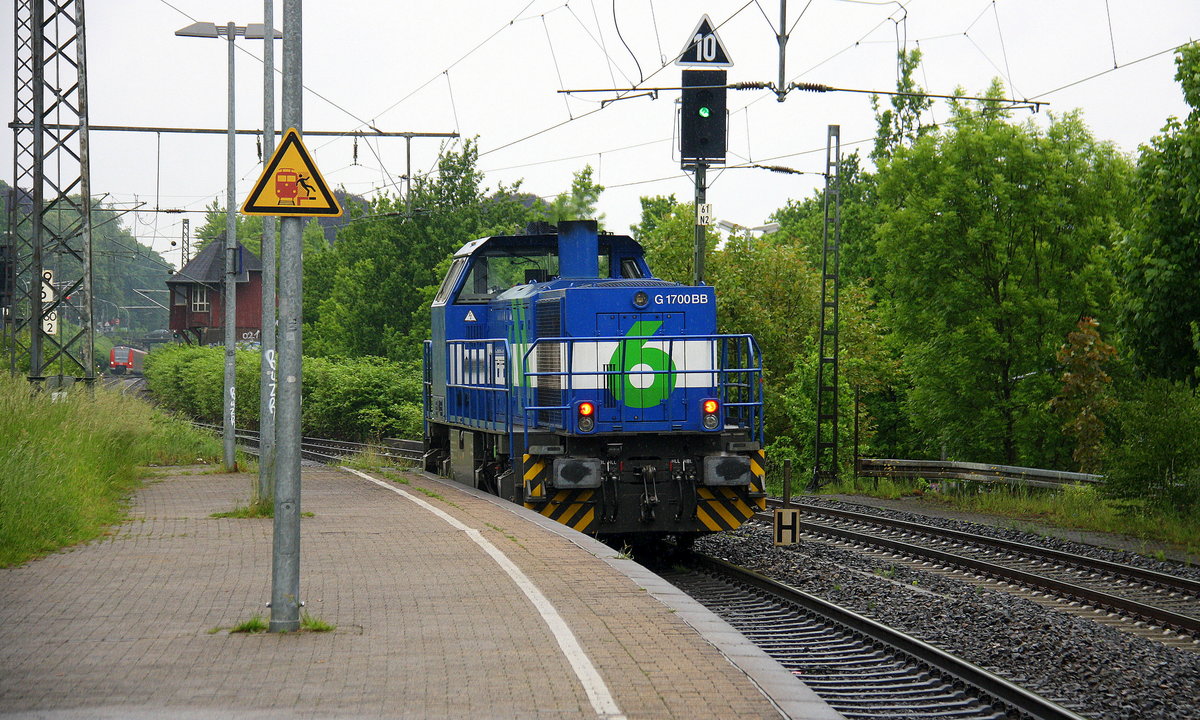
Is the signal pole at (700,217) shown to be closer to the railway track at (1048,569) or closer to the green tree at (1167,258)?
the railway track at (1048,569)

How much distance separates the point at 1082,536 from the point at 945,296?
699 inches

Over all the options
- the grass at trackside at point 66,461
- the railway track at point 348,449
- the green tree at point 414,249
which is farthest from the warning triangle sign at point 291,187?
the green tree at point 414,249

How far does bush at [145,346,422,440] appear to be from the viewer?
122 feet

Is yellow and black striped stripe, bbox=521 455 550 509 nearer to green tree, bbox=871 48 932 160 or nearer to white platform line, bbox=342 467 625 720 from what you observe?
white platform line, bbox=342 467 625 720

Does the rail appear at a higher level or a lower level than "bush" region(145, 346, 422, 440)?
lower

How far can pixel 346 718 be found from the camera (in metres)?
6.07

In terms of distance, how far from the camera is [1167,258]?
1684 centimetres

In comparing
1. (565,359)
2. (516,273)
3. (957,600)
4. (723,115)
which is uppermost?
(723,115)

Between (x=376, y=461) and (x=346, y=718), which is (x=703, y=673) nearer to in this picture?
(x=346, y=718)

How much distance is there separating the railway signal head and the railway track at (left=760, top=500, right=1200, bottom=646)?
6.06 m

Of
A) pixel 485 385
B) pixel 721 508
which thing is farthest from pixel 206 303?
pixel 721 508

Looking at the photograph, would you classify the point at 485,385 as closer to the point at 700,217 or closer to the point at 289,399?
the point at 700,217

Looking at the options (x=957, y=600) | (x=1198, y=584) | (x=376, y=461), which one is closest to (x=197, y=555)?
(x=957, y=600)

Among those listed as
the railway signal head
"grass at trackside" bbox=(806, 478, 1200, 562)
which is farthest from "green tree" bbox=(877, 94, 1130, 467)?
the railway signal head
